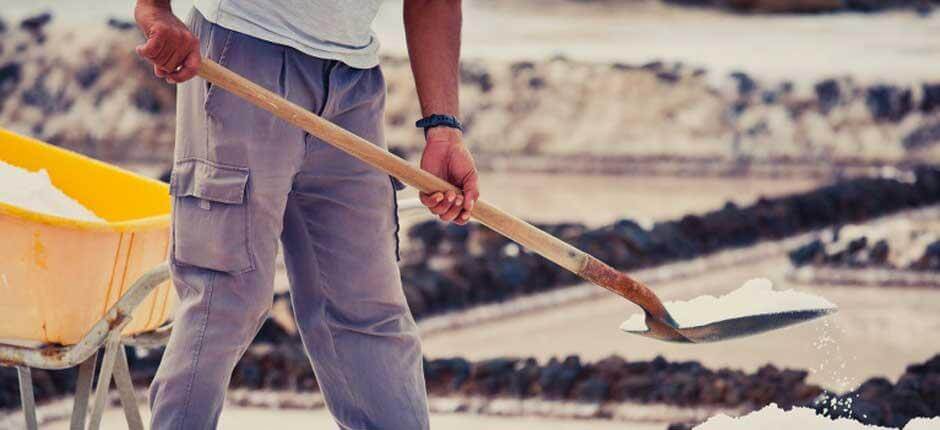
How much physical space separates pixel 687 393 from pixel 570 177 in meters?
5.99

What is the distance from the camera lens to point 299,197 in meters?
3.12

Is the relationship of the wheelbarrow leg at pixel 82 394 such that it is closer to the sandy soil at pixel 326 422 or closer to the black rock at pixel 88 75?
the sandy soil at pixel 326 422

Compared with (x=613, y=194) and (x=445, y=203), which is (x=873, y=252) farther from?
(x=445, y=203)

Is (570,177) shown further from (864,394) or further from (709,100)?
(864,394)

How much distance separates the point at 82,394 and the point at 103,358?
8.1 inches

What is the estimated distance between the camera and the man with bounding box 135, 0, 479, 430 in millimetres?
2949

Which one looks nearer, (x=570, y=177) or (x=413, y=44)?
(x=413, y=44)

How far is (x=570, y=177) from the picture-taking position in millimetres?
11188

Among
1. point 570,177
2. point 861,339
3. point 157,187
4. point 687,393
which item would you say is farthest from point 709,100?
point 157,187

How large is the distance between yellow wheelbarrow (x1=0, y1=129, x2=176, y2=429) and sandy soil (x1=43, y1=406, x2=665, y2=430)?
137 cm

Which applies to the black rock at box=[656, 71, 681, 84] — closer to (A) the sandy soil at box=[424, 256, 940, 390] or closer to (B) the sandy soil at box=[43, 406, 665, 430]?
(A) the sandy soil at box=[424, 256, 940, 390]

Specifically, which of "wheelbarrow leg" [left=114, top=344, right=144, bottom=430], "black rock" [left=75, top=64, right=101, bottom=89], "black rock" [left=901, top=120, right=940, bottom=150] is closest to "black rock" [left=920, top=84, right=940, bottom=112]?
"black rock" [left=901, top=120, right=940, bottom=150]

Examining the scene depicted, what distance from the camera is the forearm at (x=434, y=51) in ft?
10.7

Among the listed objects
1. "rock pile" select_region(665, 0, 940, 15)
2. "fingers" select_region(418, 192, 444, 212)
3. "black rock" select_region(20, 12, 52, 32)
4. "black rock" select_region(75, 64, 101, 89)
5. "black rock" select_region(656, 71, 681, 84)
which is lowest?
"fingers" select_region(418, 192, 444, 212)
